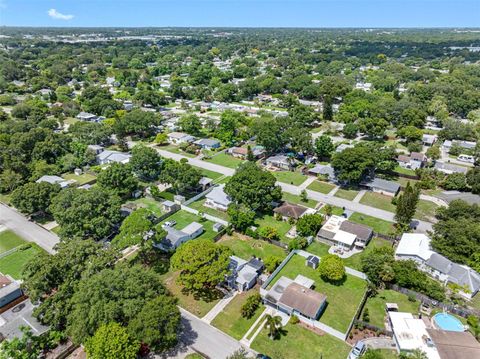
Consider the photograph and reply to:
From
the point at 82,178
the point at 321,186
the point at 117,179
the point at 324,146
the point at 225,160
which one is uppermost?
the point at 324,146

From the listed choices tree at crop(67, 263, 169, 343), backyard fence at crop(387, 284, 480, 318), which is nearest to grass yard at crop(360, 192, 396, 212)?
backyard fence at crop(387, 284, 480, 318)

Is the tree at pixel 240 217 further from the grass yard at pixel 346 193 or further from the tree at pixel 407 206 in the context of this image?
the tree at pixel 407 206

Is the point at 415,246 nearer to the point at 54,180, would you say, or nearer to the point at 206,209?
the point at 206,209

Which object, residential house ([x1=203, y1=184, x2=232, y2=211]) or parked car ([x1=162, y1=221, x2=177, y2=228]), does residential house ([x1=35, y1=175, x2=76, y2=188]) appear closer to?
parked car ([x1=162, y1=221, x2=177, y2=228])

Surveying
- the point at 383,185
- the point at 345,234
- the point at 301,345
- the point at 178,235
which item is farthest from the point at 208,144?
the point at 301,345

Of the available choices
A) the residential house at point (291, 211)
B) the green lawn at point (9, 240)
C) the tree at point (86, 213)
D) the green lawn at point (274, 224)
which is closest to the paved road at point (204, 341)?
the green lawn at point (274, 224)

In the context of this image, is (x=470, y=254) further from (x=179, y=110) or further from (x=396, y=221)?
(x=179, y=110)
